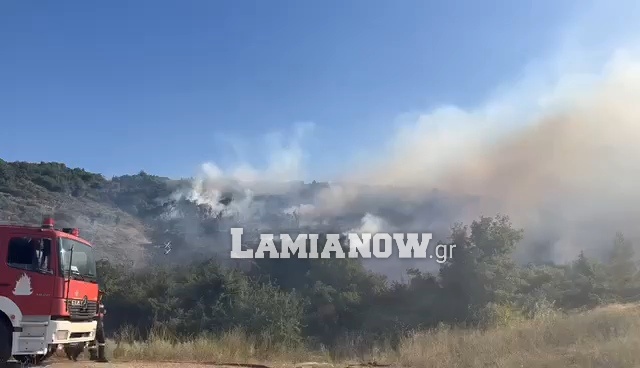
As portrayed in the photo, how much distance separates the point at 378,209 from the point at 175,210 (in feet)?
81.0

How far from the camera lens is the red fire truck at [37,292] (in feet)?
30.3

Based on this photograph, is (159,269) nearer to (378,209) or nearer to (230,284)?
(230,284)

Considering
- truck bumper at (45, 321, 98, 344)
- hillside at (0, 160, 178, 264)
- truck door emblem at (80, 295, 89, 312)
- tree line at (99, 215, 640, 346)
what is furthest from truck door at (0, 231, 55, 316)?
hillside at (0, 160, 178, 264)

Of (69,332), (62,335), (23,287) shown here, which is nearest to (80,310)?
(69,332)

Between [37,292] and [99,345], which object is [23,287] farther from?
[99,345]

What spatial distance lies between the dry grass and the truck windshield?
2.61 meters

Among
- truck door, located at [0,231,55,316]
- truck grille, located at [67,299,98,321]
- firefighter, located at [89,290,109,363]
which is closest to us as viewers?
truck door, located at [0,231,55,316]

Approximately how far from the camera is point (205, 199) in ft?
218

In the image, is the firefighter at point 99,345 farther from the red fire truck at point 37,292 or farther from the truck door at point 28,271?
the truck door at point 28,271

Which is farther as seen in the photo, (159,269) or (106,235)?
(106,235)

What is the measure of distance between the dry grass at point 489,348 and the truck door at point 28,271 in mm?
3497

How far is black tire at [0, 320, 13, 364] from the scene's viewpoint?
30.1 ft

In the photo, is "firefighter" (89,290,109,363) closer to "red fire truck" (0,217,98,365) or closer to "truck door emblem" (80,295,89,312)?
"truck door emblem" (80,295,89,312)

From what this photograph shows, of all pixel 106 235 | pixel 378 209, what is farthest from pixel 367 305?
pixel 106 235
